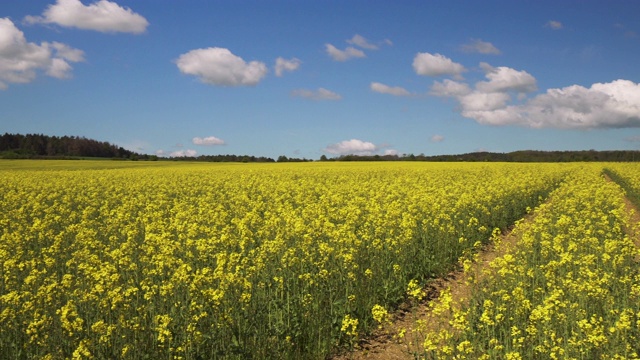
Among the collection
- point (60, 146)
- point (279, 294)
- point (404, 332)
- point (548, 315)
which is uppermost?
point (60, 146)

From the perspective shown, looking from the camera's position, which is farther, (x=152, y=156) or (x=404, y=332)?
(x=152, y=156)

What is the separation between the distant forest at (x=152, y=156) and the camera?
8581 cm

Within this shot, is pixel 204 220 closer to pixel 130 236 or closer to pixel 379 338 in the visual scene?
pixel 130 236

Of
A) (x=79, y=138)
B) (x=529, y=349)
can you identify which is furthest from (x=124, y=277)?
(x=79, y=138)

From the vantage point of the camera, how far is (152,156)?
94.7m

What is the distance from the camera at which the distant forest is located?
85.8 metres

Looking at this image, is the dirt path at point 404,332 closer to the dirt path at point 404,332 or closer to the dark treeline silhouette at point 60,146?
the dirt path at point 404,332

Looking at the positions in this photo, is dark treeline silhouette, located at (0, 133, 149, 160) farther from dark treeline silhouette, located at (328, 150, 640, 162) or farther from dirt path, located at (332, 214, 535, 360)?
dirt path, located at (332, 214, 535, 360)

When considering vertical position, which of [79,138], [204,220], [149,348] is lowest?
[149,348]

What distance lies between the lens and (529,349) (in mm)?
6430

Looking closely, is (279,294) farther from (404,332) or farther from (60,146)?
(60,146)

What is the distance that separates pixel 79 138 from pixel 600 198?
11056 centimetres

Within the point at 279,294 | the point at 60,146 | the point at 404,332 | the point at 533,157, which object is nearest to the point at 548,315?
the point at 404,332

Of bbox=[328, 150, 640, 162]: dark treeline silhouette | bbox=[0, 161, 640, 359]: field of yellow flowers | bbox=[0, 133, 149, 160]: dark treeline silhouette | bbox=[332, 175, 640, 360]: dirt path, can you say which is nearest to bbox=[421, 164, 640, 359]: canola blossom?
bbox=[0, 161, 640, 359]: field of yellow flowers
